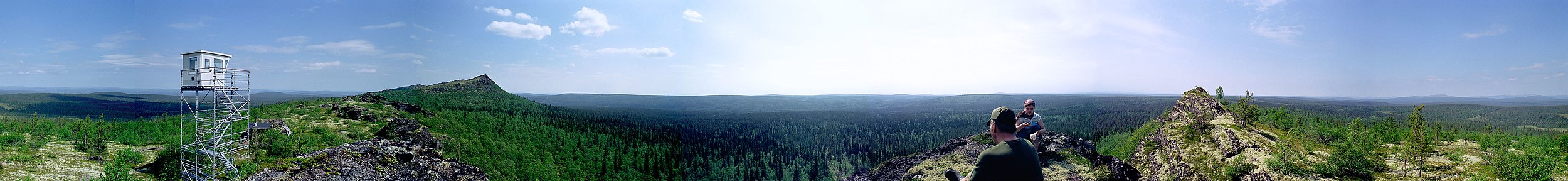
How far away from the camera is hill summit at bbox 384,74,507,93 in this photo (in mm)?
76312

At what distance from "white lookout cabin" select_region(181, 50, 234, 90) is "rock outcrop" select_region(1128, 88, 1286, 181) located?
36.7 metres

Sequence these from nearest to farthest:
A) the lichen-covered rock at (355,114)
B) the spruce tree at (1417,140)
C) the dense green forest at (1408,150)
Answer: the dense green forest at (1408,150) → the spruce tree at (1417,140) → the lichen-covered rock at (355,114)

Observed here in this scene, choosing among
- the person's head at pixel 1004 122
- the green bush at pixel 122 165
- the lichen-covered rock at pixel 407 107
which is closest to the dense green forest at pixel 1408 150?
the person's head at pixel 1004 122

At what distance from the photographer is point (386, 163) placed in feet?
83.6

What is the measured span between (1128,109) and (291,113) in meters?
123

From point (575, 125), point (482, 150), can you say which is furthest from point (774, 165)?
point (482, 150)

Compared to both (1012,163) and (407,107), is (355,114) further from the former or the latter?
(1012,163)

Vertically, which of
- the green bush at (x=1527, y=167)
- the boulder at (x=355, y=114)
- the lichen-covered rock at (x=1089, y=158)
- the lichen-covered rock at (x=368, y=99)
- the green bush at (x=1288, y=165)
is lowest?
the lichen-covered rock at (x=1089, y=158)

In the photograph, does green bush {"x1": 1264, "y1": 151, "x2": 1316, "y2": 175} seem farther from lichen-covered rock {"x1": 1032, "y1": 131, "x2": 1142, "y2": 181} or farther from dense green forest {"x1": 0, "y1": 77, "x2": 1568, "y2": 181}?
lichen-covered rock {"x1": 1032, "y1": 131, "x2": 1142, "y2": 181}

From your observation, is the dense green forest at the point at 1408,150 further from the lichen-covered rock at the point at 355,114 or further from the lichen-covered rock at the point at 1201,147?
the lichen-covered rock at the point at 355,114

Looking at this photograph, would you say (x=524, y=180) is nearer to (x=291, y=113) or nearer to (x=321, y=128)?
(x=321, y=128)

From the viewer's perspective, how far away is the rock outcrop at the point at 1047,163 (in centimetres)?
2658

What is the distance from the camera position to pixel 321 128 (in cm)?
2969

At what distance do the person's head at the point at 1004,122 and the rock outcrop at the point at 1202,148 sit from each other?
22.7 metres
